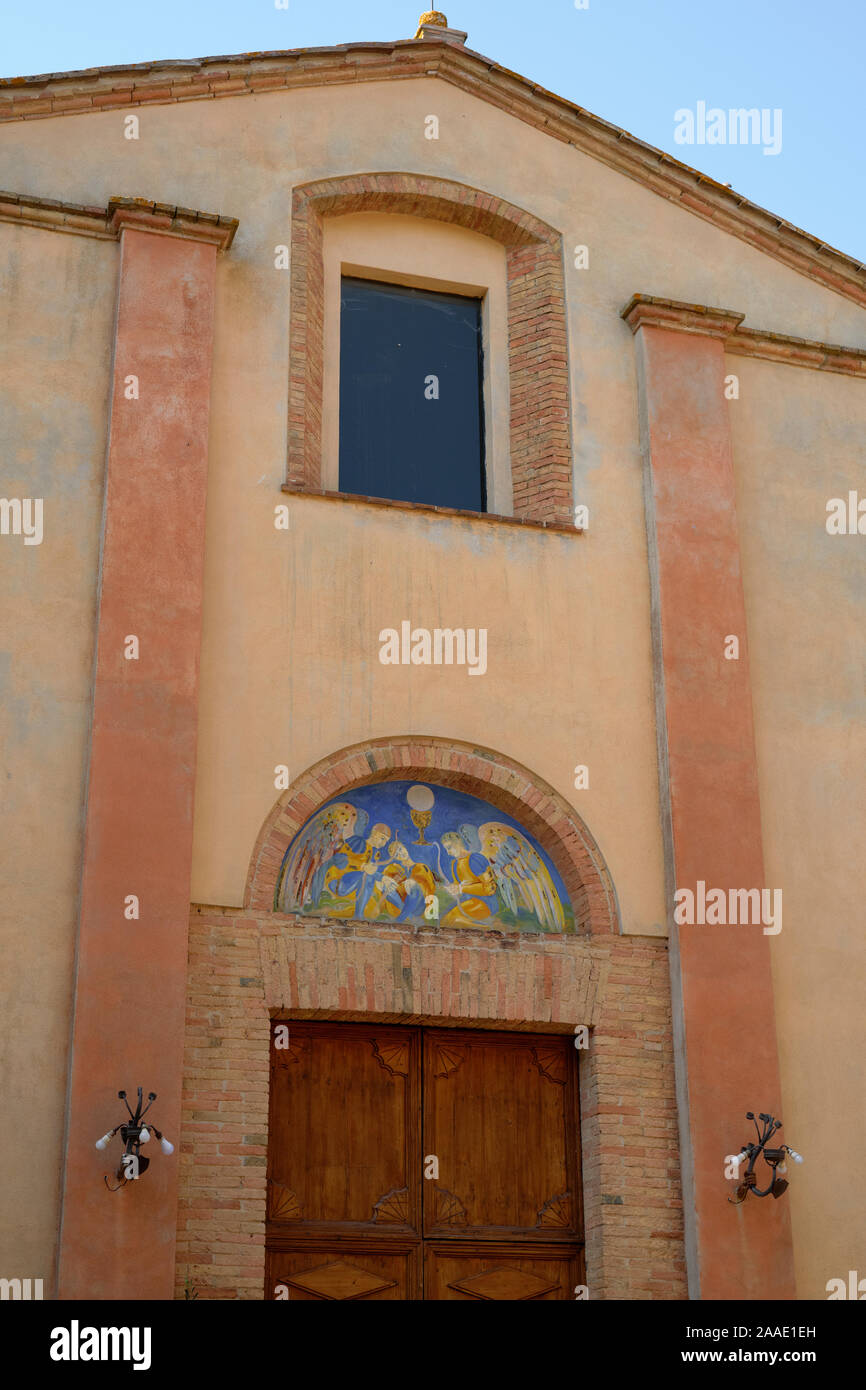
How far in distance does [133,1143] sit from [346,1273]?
1.59m

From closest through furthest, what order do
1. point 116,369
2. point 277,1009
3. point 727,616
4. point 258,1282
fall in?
point 258,1282 → point 277,1009 → point 116,369 → point 727,616

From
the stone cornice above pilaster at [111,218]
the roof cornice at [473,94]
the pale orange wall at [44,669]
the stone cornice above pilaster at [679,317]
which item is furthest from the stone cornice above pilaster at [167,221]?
the stone cornice above pilaster at [679,317]

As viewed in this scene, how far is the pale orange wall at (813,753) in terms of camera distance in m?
9.91

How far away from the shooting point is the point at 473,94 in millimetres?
12148

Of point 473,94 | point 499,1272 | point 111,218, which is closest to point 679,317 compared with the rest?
point 473,94

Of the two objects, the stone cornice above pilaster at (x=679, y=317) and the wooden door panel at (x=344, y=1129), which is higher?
the stone cornice above pilaster at (x=679, y=317)

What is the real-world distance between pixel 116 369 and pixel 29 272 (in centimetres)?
87

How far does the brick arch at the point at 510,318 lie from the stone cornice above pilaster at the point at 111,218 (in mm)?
762

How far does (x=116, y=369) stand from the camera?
402 inches

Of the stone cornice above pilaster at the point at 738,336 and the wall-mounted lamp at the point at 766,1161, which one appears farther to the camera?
the stone cornice above pilaster at the point at 738,336

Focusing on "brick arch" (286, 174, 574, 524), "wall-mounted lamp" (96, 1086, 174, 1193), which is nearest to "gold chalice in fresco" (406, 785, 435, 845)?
"brick arch" (286, 174, 574, 524)

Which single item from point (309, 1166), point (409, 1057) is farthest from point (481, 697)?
point (309, 1166)

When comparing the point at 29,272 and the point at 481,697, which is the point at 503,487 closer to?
the point at 481,697

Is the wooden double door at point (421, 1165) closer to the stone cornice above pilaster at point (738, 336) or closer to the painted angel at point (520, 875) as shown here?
the painted angel at point (520, 875)
